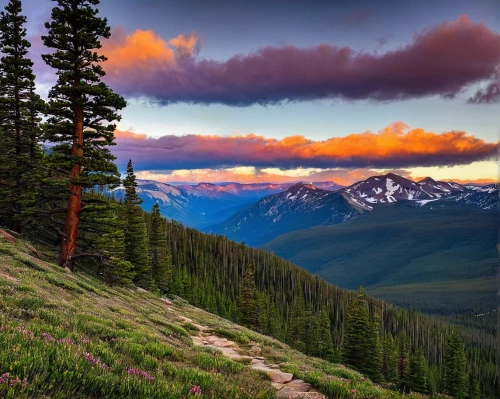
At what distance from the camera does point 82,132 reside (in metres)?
22.9

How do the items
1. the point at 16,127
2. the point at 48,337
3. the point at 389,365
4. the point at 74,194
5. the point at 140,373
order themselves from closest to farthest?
the point at 140,373
the point at 48,337
the point at 74,194
the point at 16,127
the point at 389,365

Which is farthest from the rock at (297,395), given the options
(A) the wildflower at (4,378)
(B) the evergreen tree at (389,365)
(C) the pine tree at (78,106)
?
(B) the evergreen tree at (389,365)

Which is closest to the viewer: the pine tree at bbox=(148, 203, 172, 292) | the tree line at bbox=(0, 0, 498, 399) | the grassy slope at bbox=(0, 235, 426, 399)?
the grassy slope at bbox=(0, 235, 426, 399)

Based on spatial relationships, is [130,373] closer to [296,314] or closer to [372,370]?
[372,370]

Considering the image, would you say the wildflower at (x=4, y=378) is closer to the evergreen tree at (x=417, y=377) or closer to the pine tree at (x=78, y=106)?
the pine tree at (x=78, y=106)

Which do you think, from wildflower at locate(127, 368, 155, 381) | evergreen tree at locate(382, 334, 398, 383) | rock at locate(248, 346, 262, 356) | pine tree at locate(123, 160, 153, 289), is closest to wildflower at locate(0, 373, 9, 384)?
wildflower at locate(127, 368, 155, 381)

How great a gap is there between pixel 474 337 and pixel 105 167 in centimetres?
25177

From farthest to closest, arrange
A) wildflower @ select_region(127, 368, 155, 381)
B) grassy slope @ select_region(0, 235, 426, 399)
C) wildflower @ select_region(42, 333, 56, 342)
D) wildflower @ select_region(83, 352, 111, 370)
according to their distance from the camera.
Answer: wildflower @ select_region(42, 333, 56, 342)
wildflower @ select_region(127, 368, 155, 381)
wildflower @ select_region(83, 352, 111, 370)
grassy slope @ select_region(0, 235, 426, 399)

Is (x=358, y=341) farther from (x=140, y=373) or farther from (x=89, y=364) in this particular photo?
(x=89, y=364)

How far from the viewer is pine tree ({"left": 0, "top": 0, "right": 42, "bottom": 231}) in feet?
94.3

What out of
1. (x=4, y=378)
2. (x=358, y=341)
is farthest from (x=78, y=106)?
(x=358, y=341)

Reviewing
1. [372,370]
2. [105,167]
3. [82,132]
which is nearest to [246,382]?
[105,167]

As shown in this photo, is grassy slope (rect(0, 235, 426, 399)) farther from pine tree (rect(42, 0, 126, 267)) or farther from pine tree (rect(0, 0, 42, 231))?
pine tree (rect(0, 0, 42, 231))

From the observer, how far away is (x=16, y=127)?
1258 inches
